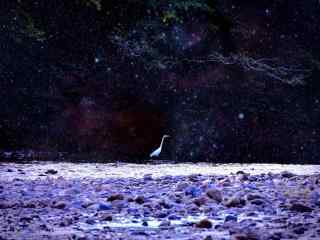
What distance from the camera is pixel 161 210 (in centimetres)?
475

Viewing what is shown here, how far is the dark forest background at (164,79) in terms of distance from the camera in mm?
14727

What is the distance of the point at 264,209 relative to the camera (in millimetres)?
4750

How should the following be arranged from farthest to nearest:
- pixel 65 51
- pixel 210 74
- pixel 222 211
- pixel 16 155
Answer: pixel 210 74, pixel 65 51, pixel 16 155, pixel 222 211

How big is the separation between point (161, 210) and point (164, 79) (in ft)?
37.3

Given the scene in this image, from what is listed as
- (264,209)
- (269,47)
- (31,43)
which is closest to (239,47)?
(269,47)

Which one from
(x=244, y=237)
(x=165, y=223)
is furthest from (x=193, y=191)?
(x=244, y=237)

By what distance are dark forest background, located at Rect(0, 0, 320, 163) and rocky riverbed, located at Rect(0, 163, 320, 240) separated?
8008 millimetres

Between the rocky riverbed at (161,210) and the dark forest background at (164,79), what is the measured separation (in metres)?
8.01

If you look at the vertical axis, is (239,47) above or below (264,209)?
above

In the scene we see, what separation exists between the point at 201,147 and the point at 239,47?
2.70 metres

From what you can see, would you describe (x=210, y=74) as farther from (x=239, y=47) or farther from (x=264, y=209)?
(x=264, y=209)

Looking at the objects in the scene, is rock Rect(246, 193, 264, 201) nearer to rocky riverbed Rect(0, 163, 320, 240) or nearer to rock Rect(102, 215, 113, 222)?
rocky riverbed Rect(0, 163, 320, 240)

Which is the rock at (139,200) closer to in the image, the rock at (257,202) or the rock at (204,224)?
the rock at (257,202)

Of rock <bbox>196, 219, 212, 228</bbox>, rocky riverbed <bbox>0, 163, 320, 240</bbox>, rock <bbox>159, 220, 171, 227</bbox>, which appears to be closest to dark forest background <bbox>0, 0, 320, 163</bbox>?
rocky riverbed <bbox>0, 163, 320, 240</bbox>
